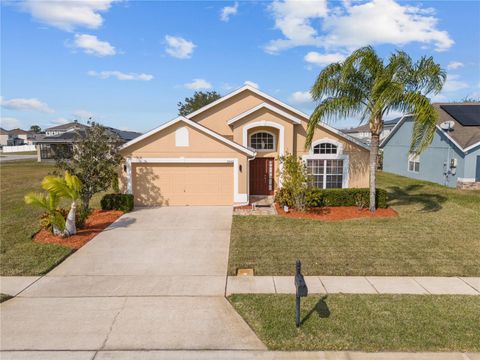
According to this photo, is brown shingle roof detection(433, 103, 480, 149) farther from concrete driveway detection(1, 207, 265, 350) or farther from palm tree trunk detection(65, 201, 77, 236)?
palm tree trunk detection(65, 201, 77, 236)

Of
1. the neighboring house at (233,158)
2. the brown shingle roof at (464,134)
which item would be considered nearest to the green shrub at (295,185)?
the neighboring house at (233,158)

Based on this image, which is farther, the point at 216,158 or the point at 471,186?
the point at 471,186

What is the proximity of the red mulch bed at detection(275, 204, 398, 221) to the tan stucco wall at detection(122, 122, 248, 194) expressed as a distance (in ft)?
13.1

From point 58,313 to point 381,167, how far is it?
32845 mm

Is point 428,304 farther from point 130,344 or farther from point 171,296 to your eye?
point 130,344

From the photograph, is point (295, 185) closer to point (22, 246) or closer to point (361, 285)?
point (361, 285)

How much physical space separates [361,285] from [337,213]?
711 cm

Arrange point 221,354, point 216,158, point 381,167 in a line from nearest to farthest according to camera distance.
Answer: point 221,354 < point 216,158 < point 381,167

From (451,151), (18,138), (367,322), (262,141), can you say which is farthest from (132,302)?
(18,138)

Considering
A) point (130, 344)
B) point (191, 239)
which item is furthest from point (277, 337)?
point (191, 239)

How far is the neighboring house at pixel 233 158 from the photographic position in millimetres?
16234

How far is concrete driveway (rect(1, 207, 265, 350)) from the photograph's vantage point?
570cm

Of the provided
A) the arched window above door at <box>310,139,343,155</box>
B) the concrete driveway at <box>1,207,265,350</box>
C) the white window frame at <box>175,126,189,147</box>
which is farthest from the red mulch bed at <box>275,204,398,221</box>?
the white window frame at <box>175,126,189,147</box>

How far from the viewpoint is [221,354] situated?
533 centimetres
